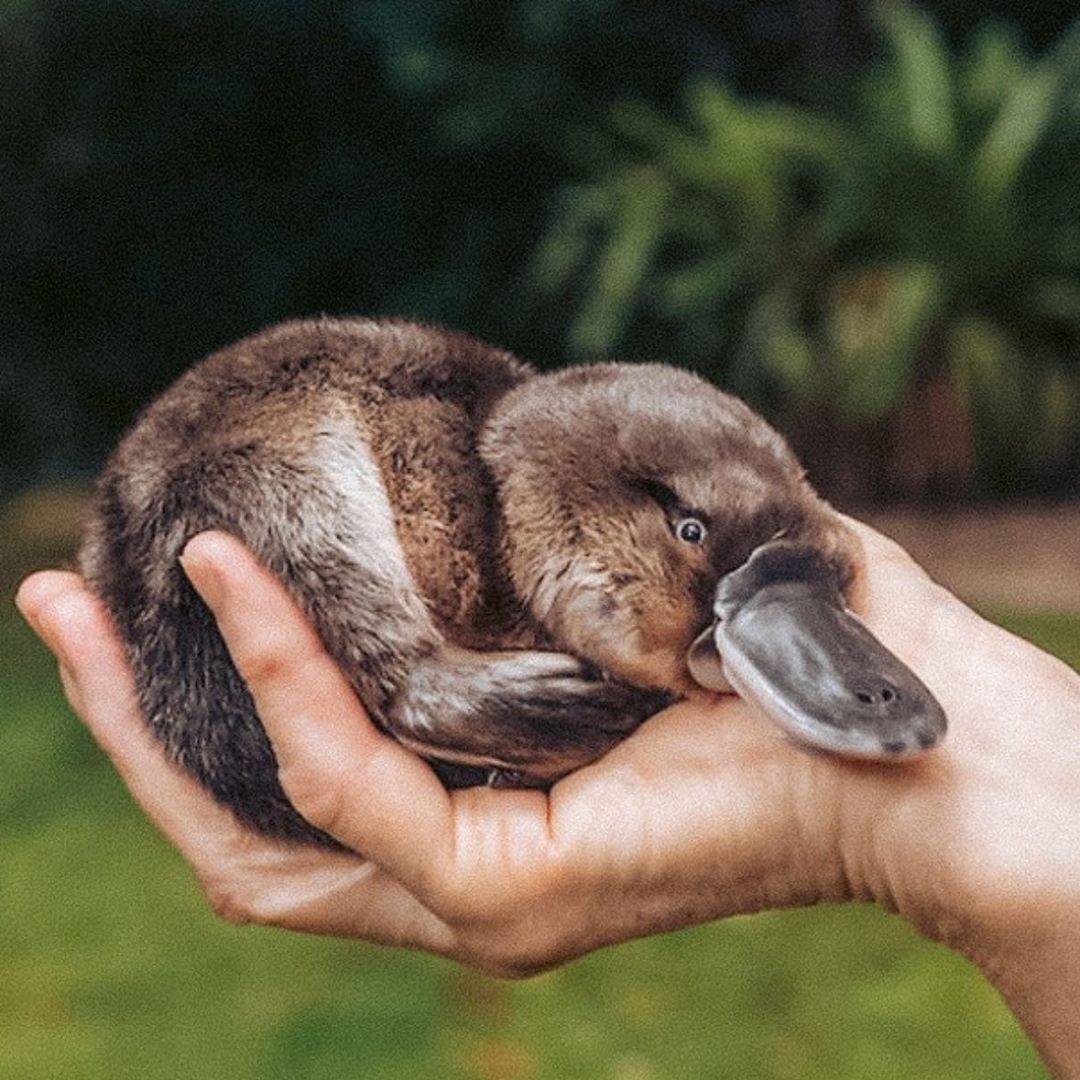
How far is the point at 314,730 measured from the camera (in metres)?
1.33

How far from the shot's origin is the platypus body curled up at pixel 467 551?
1356mm

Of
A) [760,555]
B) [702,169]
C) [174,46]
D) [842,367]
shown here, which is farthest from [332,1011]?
[174,46]

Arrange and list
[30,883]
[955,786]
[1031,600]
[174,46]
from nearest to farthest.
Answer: [955,786] < [30,883] < [1031,600] < [174,46]

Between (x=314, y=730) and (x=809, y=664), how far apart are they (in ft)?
1.23

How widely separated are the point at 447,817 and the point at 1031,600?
11.1 ft

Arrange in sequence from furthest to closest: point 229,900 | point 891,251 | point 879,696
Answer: point 891,251
point 229,900
point 879,696

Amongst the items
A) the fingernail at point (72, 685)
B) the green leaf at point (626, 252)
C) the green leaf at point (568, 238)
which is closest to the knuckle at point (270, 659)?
the fingernail at point (72, 685)

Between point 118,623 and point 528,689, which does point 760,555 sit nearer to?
point 528,689

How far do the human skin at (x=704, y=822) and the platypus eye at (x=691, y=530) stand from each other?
0.13m

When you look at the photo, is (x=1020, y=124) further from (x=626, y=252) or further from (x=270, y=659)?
(x=270, y=659)

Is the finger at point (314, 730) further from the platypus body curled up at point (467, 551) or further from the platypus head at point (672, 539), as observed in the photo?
the platypus head at point (672, 539)

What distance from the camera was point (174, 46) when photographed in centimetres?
648

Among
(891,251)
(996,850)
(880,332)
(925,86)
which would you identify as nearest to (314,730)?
(996,850)

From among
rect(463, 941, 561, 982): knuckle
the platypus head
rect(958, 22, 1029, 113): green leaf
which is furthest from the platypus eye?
rect(958, 22, 1029, 113): green leaf
